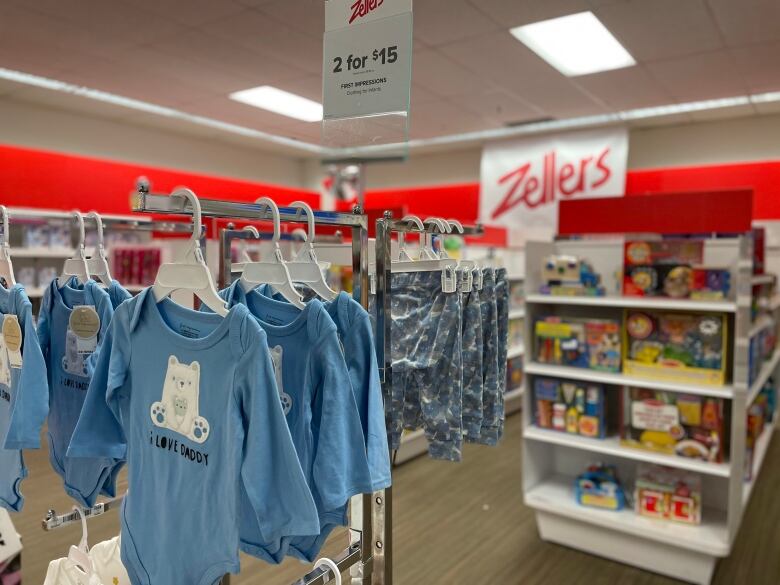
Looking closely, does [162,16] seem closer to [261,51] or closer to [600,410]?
[261,51]

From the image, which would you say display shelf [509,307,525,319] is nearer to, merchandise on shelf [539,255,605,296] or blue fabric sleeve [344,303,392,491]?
merchandise on shelf [539,255,605,296]

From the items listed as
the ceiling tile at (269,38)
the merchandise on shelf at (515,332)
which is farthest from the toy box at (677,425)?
the merchandise on shelf at (515,332)

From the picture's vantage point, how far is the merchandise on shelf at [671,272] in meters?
3.12

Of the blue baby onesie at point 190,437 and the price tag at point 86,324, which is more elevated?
the price tag at point 86,324

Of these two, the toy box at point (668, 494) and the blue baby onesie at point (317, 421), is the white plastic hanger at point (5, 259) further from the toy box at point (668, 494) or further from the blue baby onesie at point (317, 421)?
the toy box at point (668, 494)

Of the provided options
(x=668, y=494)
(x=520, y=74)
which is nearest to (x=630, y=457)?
(x=668, y=494)

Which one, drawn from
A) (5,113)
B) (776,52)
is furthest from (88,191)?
(776,52)

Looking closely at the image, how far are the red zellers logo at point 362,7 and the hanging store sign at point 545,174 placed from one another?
19.8 feet

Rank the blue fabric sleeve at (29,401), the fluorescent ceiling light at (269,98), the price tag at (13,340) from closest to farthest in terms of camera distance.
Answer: the blue fabric sleeve at (29,401) → the price tag at (13,340) → the fluorescent ceiling light at (269,98)

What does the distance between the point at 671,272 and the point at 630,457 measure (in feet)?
3.41

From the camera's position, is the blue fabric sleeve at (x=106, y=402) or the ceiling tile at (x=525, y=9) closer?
the blue fabric sleeve at (x=106, y=402)

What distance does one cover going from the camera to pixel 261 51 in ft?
17.1

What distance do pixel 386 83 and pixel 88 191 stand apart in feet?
19.4

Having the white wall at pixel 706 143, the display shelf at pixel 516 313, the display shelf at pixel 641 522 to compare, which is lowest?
the display shelf at pixel 641 522
